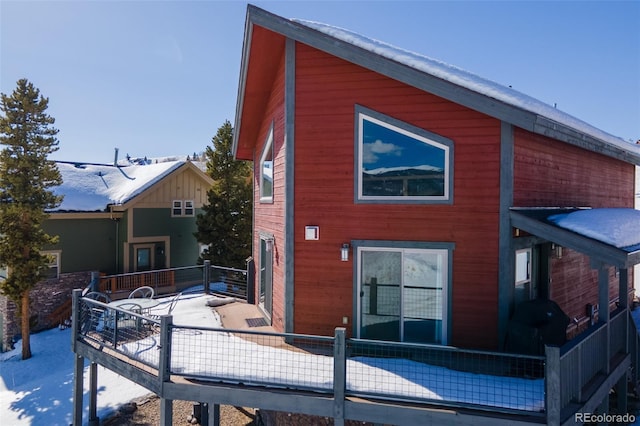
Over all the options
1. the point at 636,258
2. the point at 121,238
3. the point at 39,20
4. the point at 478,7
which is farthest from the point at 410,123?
the point at 121,238

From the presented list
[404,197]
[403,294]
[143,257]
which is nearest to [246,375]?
[403,294]

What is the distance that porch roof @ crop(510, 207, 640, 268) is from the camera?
5008 mm

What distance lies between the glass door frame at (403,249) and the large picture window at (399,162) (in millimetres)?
772

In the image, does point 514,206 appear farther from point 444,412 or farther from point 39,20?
point 39,20

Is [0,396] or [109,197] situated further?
[109,197]

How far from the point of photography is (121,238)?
19.5 m

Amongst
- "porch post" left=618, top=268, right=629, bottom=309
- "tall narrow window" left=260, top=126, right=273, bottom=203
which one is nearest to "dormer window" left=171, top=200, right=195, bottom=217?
"tall narrow window" left=260, top=126, right=273, bottom=203

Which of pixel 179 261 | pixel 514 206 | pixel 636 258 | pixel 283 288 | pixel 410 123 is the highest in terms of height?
pixel 410 123

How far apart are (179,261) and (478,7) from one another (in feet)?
61.6

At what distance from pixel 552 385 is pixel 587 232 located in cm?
239

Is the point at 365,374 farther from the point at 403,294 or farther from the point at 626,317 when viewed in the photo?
the point at 626,317

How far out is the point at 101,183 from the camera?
69.1 feet

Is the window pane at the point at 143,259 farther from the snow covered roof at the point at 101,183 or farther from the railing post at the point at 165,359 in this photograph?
the railing post at the point at 165,359

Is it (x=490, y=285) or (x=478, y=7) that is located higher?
(x=478, y=7)
